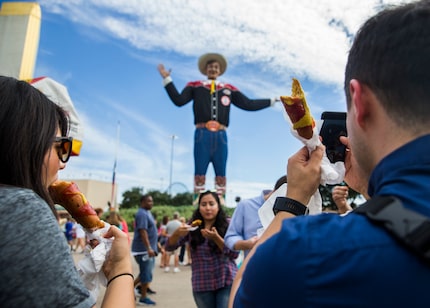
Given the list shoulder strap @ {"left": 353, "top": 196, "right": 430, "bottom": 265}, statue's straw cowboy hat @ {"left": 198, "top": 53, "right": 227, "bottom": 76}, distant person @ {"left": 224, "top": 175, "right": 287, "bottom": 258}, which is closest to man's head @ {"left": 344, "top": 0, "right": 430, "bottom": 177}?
shoulder strap @ {"left": 353, "top": 196, "right": 430, "bottom": 265}

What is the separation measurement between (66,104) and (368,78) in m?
4.03

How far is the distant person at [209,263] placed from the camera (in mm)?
3408

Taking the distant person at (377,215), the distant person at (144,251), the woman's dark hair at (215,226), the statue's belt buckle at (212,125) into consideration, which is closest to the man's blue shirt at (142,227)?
the distant person at (144,251)

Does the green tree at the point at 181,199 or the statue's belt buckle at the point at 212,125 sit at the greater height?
the green tree at the point at 181,199

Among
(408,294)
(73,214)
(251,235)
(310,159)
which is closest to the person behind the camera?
(408,294)

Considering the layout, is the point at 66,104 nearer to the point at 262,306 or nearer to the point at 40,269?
the point at 40,269

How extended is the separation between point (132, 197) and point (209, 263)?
56.3 metres

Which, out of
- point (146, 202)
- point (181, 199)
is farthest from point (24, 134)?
point (181, 199)

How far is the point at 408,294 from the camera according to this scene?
0.64 m

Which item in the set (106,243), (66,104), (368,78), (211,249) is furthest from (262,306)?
(66,104)

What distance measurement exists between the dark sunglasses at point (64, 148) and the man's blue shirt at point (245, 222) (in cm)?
221

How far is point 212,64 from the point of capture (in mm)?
8297

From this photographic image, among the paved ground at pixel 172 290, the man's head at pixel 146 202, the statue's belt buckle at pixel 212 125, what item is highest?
the statue's belt buckle at pixel 212 125

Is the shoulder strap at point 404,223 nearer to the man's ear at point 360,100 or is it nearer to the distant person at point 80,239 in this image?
the man's ear at point 360,100
